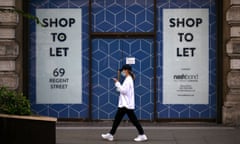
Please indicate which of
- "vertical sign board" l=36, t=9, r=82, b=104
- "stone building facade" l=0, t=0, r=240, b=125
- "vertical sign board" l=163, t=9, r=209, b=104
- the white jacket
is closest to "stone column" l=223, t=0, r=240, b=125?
"stone building facade" l=0, t=0, r=240, b=125

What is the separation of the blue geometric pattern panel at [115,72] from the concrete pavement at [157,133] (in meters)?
0.42

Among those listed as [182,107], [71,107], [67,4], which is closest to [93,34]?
[67,4]

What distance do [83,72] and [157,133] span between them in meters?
3.10

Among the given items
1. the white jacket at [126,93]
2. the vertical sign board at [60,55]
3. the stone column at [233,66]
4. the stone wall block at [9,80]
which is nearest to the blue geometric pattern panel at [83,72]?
the vertical sign board at [60,55]

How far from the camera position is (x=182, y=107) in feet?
53.8

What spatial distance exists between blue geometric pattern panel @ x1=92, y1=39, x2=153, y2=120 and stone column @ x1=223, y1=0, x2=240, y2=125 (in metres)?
2.17

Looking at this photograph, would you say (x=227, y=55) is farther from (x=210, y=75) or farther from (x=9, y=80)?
(x=9, y=80)

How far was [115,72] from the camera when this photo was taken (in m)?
16.3

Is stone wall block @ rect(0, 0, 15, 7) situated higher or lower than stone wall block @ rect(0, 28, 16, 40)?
higher

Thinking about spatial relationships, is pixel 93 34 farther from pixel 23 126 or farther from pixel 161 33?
pixel 23 126

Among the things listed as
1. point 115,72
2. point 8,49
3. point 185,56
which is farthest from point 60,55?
point 185,56

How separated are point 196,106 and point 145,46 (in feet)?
7.30

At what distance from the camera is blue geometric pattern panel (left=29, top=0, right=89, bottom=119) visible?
16.4m

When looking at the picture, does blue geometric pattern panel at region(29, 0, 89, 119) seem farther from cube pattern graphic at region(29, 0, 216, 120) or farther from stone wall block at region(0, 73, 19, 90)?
stone wall block at region(0, 73, 19, 90)
